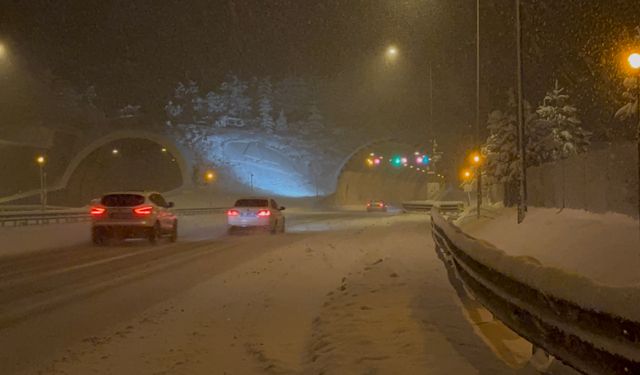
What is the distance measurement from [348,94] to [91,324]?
A: 308 feet

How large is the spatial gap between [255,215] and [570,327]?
27331 mm

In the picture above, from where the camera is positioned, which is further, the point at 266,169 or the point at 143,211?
the point at 266,169

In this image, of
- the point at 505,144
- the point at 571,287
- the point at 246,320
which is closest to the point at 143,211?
the point at 246,320

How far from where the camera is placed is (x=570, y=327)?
4453 millimetres

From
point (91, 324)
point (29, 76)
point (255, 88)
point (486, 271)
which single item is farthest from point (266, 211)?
point (255, 88)

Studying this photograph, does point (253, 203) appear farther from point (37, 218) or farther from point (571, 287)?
point (571, 287)

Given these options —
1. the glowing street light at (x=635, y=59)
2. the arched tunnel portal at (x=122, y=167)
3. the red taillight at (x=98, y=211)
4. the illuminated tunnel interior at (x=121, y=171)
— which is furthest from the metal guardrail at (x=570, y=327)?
the illuminated tunnel interior at (x=121, y=171)

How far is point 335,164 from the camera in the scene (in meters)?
97.8

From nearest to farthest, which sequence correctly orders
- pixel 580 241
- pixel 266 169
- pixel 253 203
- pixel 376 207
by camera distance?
1. pixel 580 241
2. pixel 253 203
3. pixel 376 207
4. pixel 266 169

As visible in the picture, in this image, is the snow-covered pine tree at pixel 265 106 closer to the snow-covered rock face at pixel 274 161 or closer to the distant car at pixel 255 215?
the snow-covered rock face at pixel 274 161

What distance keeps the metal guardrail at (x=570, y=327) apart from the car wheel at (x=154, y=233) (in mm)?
18953

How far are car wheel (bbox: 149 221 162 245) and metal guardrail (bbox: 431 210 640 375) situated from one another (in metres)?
19.0

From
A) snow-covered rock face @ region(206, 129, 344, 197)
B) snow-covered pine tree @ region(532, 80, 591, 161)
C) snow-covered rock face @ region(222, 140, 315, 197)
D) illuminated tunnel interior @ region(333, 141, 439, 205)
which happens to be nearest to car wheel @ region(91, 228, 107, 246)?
snow-covered pine tree @ region(532, 80, 591, 161)

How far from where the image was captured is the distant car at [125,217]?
24062 mm
